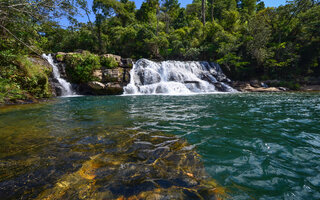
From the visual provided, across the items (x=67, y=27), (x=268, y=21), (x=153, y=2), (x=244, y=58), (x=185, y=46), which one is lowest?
(x=67, y=27)

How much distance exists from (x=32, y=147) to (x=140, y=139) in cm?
191

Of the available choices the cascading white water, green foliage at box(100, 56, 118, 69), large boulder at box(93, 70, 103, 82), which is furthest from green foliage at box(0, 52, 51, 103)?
green foliage at box(100, 56, 118, 69)

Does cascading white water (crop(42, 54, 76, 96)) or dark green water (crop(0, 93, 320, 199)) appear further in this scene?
cascading white water (crop(42, 54, 76, 96))

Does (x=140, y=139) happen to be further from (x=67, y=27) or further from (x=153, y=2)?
(x=153, y=2)

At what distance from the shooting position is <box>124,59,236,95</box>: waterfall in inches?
605

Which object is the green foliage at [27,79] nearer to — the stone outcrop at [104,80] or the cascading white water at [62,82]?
the cascading white water at [62,82]

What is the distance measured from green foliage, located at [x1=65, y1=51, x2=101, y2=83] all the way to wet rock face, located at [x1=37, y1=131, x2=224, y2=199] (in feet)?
46.9

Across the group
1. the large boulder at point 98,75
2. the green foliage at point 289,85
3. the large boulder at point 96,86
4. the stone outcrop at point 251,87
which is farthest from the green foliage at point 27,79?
the green foliage at point 289,85

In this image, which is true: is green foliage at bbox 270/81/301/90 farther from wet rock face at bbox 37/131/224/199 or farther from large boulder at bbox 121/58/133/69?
wet rock face at bbox 37/131/224/199

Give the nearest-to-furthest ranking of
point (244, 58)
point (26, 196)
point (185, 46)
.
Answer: point (26, 196) → point (244, 58) → point (185, 46)

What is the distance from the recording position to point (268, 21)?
22.3 metres

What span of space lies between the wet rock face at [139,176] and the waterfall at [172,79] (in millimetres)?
12321

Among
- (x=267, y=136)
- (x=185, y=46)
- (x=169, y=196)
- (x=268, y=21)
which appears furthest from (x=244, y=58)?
(x=169, y=196)

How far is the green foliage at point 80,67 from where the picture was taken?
587 inches
